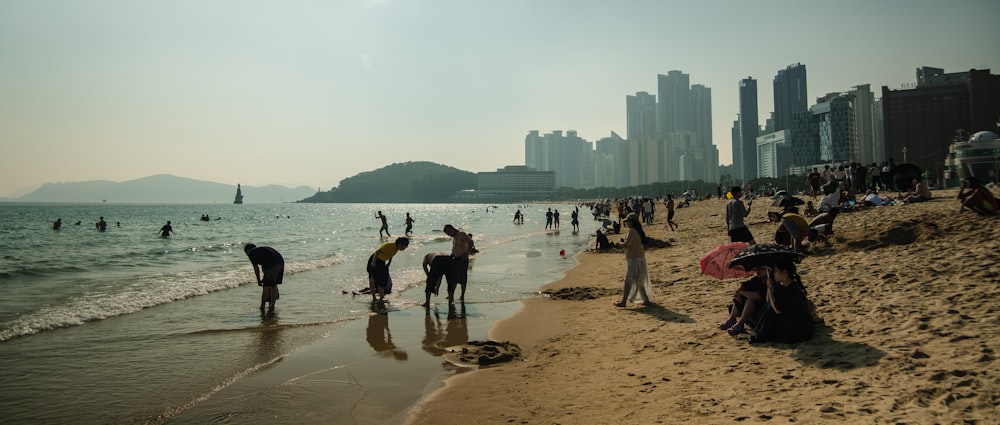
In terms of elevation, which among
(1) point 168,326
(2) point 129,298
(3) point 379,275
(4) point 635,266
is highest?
(4) point 635,266

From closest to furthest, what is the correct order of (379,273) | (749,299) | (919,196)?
(749,299)
(379,273)
(919,196)

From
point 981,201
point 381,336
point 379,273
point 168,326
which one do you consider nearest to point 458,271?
point 379,273

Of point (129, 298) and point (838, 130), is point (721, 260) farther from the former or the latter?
point (838, 130)

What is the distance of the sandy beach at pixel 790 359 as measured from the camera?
4.34 meters

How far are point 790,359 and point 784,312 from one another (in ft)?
2.41

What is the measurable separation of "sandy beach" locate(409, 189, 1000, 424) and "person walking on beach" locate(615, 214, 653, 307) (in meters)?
0.27

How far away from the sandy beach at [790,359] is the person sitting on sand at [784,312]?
0.47 feet

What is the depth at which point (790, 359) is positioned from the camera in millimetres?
5641

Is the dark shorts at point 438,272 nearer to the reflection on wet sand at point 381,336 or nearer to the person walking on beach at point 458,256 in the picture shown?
the person walking on beach at point 458,256

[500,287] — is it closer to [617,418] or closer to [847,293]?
[847,293]

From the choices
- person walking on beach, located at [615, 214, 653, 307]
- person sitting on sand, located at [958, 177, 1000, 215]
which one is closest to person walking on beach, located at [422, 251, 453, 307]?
person walking on beach, located at [615, 214, 653, 307]

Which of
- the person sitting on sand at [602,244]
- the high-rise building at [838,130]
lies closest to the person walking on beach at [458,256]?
the person sitting on sand at [602,244]

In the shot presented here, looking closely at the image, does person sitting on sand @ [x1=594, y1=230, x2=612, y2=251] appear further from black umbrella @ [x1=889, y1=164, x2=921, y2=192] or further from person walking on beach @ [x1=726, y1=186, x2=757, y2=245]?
black umbrella @ [x1=889, y1=164, x2=921, y2=192]

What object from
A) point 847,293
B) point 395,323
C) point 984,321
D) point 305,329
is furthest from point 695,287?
point 305,329
